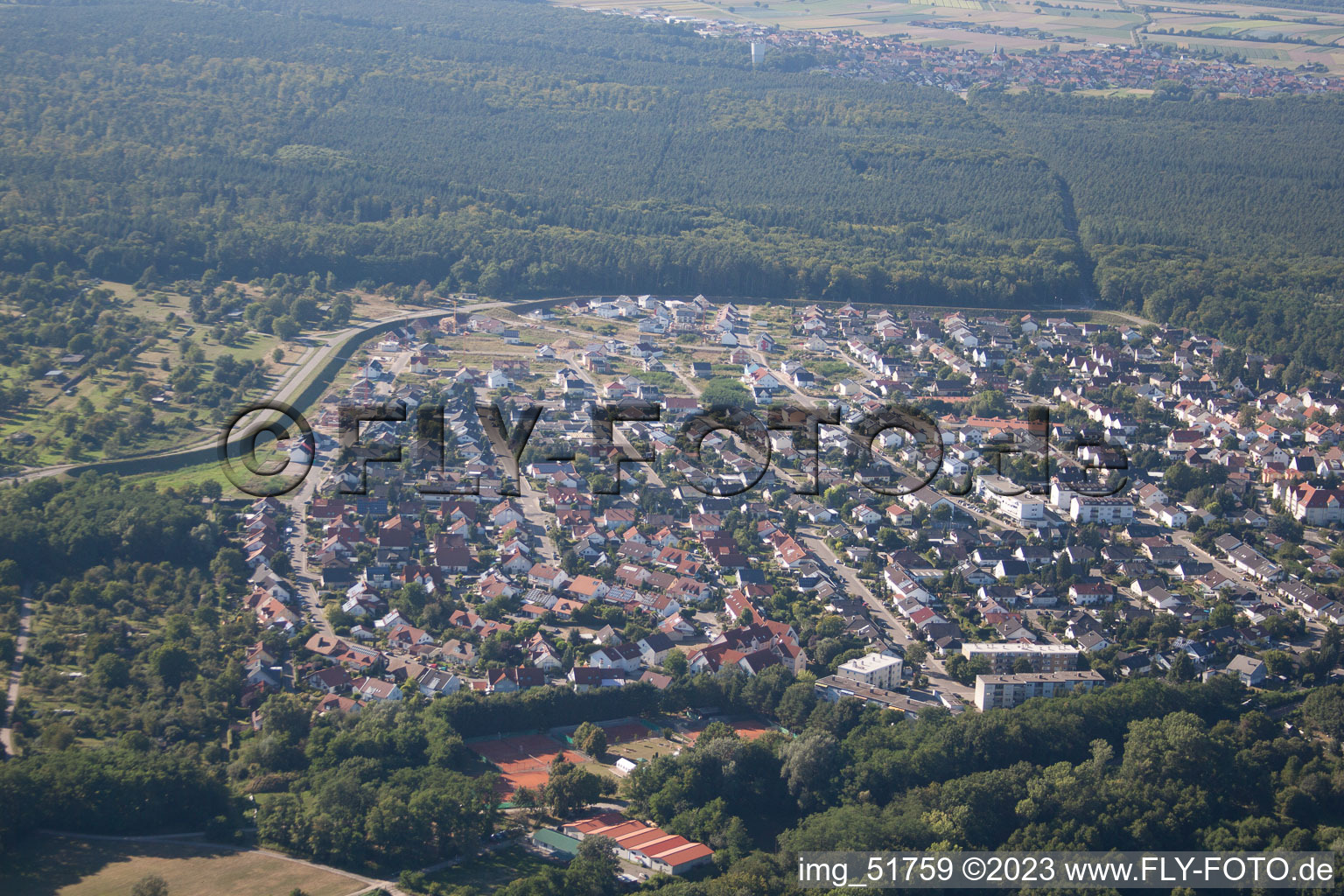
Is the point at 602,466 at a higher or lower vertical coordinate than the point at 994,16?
lower

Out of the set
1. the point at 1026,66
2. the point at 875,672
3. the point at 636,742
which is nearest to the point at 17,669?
the point at 636,742

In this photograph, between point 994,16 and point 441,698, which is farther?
point 994,16

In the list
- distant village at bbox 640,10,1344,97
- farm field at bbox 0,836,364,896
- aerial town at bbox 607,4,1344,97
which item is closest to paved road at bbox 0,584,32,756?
farm field at bbox 0,836,364,896

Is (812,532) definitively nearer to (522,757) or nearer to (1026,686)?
(1026,686)

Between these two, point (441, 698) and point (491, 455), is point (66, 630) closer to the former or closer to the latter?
point (441, 698)

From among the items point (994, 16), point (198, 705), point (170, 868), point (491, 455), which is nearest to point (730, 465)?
point (491, 455)

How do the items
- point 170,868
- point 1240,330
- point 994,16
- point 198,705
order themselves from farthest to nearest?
1. point 994,16
2. point 1240,330
3. point 198,705
4. point 170,868

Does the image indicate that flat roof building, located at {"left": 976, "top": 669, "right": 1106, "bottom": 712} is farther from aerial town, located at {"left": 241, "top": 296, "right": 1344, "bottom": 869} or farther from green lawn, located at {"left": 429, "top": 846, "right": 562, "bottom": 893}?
green lawn, located at {"left": 429, "top": 846, "right": 562, "bottom": 893}

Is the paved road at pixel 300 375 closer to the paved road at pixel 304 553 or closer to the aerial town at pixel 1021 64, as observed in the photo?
the paved road at pixel 304 553
